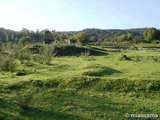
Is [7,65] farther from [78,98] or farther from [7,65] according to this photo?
[78,98]

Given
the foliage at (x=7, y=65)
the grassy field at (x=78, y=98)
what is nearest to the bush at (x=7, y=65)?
the foliage at (x=7, y=65)

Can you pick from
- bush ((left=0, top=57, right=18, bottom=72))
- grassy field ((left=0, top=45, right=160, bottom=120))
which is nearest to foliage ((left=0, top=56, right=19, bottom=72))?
bush ((left=0, top=57, right=18, bottom=72))

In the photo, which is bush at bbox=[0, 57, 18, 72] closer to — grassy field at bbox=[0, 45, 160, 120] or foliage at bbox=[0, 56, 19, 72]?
foliage at bbox=[0, 56, 19, 72]

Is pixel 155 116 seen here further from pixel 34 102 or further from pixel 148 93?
pixel 34 102

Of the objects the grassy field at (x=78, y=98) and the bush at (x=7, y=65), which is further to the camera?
the bush at (x=7, y=65)

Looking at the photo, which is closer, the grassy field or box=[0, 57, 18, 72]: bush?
the grassy field

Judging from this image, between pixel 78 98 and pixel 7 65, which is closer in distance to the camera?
pixel 78 98

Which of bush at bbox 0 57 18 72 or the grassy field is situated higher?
bush at bbox 0 57 18 72

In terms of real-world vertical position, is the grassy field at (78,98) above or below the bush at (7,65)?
below

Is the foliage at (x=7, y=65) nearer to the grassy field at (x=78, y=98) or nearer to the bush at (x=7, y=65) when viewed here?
the bush at (x=7, y=65)

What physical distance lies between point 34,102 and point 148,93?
5820 millimetres

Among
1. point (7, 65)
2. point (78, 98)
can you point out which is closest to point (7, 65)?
point (7, 65)

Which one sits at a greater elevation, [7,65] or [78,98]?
[7,65]

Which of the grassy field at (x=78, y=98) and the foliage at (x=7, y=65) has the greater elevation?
the foliage at (x=7, y=65)
